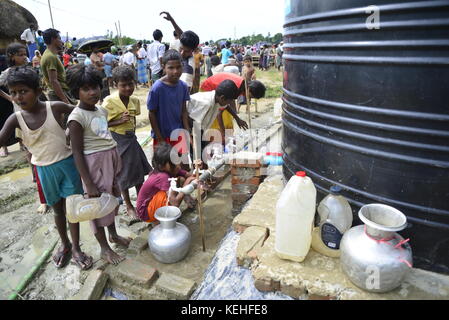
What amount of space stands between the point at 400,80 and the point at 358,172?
1.80ft

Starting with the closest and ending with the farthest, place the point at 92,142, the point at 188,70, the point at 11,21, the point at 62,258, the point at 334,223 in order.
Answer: the point at 334,223
the point at 92,142
the point at 62,258
the point at 188,70
the point at 11,21

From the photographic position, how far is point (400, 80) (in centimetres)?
144

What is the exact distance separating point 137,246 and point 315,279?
1.64 meters

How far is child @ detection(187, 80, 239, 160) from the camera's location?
3.30 metres

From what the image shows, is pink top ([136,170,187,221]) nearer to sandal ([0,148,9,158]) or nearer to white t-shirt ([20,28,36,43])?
sandal ([0,148,9,158])

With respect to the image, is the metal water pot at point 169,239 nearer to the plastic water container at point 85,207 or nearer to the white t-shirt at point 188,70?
the plastic water container at point 85,207

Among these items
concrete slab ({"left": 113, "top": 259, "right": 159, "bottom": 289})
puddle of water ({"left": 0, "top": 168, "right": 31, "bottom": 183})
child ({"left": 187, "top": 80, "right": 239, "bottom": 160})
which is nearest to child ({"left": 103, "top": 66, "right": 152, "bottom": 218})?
child ({"left": 187, "top": 80, "right": 239, "bottom": 160})

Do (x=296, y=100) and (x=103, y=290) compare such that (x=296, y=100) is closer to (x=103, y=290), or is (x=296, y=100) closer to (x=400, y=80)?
(x=400, y=80)

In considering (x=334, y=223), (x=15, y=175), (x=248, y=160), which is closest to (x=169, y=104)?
(x=248, y=160)

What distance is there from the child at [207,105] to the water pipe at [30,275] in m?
1.74

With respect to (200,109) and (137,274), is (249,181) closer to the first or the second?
(200,109)

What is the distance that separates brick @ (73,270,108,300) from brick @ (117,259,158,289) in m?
0.13

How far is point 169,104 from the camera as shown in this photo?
3.11 meters

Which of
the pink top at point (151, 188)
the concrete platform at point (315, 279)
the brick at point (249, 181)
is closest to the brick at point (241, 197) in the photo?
the brick at point (249, 181)
